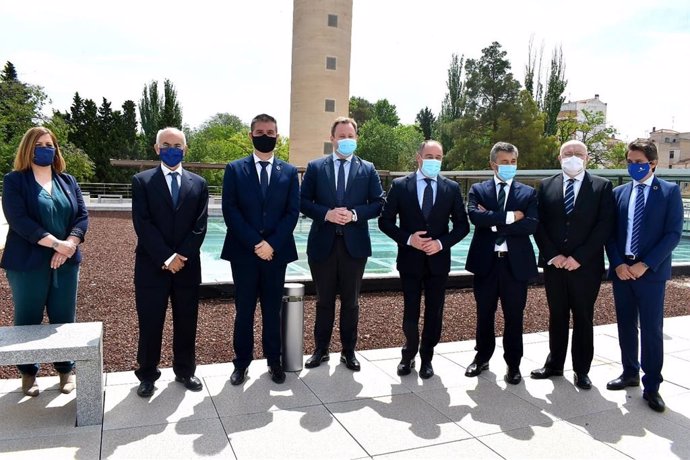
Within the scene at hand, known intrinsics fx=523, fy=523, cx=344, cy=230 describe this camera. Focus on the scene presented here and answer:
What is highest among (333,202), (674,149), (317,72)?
(317,72)

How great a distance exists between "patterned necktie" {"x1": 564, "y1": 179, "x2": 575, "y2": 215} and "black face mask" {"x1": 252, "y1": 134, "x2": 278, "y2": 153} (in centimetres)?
261

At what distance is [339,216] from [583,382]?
260cm

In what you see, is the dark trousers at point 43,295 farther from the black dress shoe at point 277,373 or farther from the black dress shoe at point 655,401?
the black dress shoe at point 655,401

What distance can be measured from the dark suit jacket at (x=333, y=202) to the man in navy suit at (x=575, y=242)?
155 centimetres

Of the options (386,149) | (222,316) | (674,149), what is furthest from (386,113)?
(222,316)

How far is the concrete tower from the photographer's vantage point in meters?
→ 36.2

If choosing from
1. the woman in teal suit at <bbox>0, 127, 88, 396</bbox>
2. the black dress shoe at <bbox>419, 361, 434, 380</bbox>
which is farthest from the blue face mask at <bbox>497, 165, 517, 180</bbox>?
the woman in teal suit at <bbox>0, 127, 88, 396</bbox>

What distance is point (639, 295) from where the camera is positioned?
4340mm

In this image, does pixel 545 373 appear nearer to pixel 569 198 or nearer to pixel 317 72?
pixel 569 198

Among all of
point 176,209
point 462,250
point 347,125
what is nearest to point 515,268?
point 347,125

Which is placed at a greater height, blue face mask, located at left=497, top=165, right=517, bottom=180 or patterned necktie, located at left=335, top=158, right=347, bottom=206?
blue face mask, located at left=497, top=165, right=517, bottom=180

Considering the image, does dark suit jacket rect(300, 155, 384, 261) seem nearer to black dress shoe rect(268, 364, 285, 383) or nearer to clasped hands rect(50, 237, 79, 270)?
black dress shoe rect(268, 364, 285, 383)

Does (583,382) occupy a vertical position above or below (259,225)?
below

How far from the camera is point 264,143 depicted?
451cm
